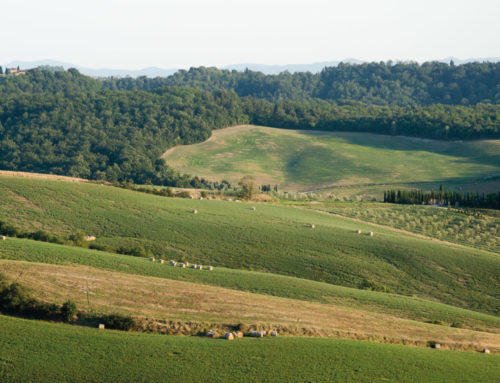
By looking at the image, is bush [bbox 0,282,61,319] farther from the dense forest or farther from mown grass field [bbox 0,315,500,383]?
the dense forest

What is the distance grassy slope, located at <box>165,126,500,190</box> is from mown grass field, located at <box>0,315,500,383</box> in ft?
318

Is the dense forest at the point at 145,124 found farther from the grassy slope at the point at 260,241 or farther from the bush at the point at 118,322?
the bush at the point at 118,322

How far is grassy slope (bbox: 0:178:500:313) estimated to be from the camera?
43.7 metres

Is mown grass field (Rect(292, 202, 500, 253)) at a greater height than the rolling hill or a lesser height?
lesser

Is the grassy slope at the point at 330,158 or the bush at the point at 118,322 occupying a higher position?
the bush at the point at 118,322

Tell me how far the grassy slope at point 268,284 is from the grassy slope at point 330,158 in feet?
278

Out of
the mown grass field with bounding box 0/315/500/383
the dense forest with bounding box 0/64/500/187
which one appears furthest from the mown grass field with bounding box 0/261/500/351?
the dense forest with bounding box 0/64/500/187

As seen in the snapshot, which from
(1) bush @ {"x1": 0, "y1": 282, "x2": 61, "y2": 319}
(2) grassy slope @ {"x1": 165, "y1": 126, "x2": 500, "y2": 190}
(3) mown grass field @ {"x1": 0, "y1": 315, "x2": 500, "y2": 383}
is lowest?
(2) grassy slope @ {"x1": 165, "y1": 126, "x2": 500, "y2": 190}

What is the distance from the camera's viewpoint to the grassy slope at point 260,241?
143ft

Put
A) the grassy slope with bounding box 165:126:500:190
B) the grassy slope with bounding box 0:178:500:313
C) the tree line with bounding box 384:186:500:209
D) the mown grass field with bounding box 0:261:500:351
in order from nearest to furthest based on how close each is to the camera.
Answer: the mown grass field with bounding box 0:261:500:351 < the grassy slope with bounding box 0:178:500:313 < the tree line with bounding box 384:186:500:209 < the grassy slope with bounding box 165:126:500:190

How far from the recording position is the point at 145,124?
164750mm

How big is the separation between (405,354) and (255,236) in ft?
82.9

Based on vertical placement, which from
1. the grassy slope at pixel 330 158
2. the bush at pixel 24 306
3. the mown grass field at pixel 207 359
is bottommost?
the grassy slope at pixel 330 158

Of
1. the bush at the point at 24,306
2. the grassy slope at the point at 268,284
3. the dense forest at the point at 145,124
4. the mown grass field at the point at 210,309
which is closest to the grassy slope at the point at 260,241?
the grassy slope at the point at 268,284
